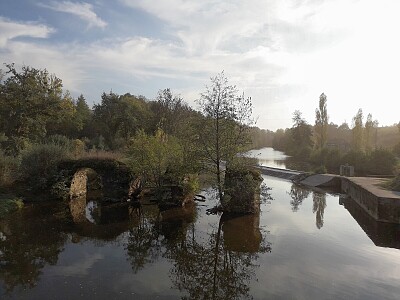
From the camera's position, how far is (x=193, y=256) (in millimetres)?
11766

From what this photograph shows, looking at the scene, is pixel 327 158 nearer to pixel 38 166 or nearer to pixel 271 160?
pixel 271 160

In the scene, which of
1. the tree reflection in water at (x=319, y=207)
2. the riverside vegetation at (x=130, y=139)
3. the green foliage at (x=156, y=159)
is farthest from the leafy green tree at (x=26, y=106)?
the tree reflection in water at (x=319, y=207)

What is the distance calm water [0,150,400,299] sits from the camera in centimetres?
912

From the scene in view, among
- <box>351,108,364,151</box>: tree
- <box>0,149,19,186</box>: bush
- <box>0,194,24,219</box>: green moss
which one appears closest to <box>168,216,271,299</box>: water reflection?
<box>0,194,24,219</box>: green moss

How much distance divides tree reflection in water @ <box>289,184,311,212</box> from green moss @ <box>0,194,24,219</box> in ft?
49.9

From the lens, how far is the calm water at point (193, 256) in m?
9.12

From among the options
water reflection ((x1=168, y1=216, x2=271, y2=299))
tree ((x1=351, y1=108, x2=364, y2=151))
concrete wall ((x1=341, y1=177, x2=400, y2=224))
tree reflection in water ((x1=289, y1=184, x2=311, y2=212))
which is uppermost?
tree ((x1=351, y1=108, x2=364, y2=151))

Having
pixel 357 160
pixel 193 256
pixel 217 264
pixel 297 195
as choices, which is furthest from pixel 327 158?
pixel 217 264

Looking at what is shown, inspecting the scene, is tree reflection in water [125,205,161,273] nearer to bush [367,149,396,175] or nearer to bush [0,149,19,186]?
bush [0,149,19,186]

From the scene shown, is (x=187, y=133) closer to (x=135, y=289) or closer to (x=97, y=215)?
(x=97, y=215)

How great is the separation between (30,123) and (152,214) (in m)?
15.0

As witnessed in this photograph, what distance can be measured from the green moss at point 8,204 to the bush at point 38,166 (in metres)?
1.96

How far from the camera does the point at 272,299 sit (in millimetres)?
8578

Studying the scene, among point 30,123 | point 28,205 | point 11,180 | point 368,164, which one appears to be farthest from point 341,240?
point 368,164
